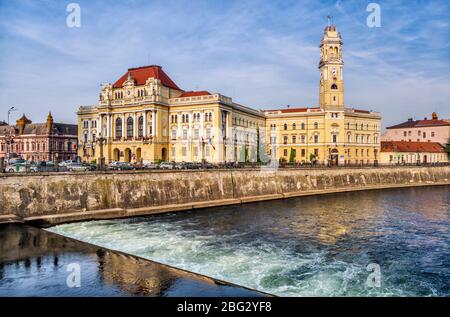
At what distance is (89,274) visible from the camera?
754 inches

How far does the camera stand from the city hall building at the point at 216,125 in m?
73.8

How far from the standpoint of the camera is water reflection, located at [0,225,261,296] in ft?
54.5

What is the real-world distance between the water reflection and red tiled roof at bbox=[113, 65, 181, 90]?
182ft

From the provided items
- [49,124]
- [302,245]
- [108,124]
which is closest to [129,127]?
[108,124]

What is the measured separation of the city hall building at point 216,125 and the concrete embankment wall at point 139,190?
1994 cm

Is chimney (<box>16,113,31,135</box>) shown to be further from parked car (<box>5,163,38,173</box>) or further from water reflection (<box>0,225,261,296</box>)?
water reflection (<box>0,225,261,296</box>)

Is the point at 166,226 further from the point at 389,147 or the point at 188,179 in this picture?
the point at 389,147

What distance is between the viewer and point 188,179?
46688mm

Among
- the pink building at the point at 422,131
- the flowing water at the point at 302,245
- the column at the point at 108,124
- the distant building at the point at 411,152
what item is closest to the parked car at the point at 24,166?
the flowing water at the point at 302,245

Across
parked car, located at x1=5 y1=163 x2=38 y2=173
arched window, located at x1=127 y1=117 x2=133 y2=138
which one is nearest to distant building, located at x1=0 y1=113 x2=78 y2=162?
arched window, located at x1=127 y1=117 x2=133 y2=138

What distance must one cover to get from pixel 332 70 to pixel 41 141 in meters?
77.4

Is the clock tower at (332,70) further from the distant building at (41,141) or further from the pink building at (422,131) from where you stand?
the distant building at (41,141)
